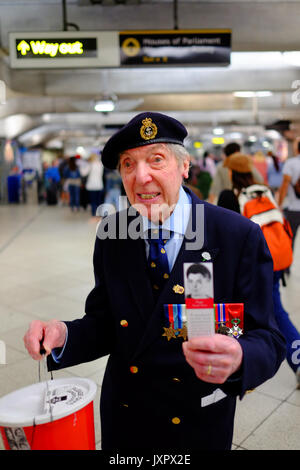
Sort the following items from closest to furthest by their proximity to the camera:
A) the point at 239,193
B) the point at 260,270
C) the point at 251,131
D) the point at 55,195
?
the point at 260,270
the point at 239,193
the point at 55,195
the point at 251,131

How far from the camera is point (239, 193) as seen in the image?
337 centimetres

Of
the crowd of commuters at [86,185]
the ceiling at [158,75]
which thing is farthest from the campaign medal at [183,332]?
the crowd of commuters at [86,185]

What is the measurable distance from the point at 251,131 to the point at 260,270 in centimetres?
2838

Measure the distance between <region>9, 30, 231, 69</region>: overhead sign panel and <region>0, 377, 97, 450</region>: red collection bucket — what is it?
14.1 feet

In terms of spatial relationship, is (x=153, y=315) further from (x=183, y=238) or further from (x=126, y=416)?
(x=126, y=416)

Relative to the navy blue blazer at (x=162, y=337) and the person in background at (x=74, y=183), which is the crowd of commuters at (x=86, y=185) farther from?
the navy blue blazer at (x=162, y=337)

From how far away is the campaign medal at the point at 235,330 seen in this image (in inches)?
46.8

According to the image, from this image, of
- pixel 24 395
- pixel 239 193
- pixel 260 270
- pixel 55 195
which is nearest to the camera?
pixel 260 270

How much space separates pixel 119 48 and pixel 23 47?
109 centimetres

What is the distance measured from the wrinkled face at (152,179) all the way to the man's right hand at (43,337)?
43cm

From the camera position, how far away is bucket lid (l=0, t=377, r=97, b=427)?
1360 millimetres

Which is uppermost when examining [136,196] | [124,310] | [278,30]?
[278,30]

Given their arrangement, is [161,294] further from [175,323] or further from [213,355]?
[213,355]

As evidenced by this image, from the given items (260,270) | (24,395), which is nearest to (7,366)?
(24,395)
